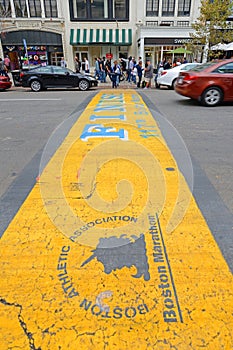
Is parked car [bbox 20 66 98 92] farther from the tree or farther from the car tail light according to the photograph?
the tree

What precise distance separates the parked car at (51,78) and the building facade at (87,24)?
1166 centimetres

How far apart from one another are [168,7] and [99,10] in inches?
274

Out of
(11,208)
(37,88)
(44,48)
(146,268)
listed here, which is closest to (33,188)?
(11,208)

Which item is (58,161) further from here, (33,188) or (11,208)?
(11,208)

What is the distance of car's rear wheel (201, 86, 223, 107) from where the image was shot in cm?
862

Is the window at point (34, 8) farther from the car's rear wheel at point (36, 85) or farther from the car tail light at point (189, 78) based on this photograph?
the car tail light at point (189, 78)

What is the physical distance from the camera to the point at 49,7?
24.0 meters

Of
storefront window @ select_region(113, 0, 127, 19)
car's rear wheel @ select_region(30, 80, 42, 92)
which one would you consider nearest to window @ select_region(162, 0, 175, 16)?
storefront window @ select_region(113, 0, 127, 19)

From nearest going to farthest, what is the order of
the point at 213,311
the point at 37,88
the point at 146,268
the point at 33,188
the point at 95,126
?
the point at 213,311, the point at 146,268, the point at 33,188, the point at 95,126, the point at 37,88

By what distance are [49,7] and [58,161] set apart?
86.3 feet

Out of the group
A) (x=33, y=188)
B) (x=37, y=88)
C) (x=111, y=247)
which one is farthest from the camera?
(x=37, y=88)

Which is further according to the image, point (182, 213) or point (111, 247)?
point (182, 213)

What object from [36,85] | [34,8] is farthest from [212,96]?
[34,8]

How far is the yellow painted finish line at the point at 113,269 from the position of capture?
5.26 feet
